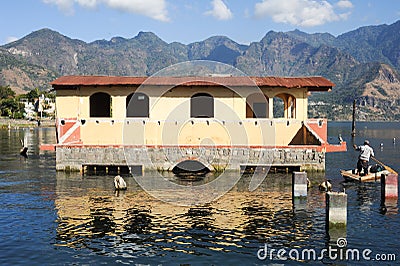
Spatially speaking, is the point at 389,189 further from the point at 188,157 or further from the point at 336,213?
the point at 188,157

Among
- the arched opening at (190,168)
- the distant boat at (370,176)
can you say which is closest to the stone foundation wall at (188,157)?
the arched opening at (190,168)

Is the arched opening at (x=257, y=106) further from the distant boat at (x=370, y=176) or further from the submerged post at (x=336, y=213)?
the submerged post at (x=336, y=213)

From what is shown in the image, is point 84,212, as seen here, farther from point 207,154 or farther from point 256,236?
point 207,154

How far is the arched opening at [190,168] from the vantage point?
1404 inches

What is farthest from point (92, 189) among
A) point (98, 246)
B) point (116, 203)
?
Answer: point (98, 246)

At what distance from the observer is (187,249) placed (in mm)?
17484

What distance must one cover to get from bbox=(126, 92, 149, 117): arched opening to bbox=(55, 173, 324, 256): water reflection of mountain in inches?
473

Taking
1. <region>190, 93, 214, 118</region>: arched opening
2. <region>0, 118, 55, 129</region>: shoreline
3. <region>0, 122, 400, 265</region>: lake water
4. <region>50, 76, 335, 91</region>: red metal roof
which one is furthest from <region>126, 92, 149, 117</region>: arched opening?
<region>0, 118, 55, 129</region>: shoreline

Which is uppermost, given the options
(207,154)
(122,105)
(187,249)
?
(122,105)

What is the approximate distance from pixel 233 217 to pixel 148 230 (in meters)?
4.37

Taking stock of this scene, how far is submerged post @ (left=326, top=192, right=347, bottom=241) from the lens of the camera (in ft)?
63.7

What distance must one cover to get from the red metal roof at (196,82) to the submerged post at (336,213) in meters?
19.5

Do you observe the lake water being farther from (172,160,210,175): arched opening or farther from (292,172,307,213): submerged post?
(172,160,210,175): arched opening

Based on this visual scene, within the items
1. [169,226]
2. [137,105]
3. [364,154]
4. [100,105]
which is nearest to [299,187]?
[364,154]
